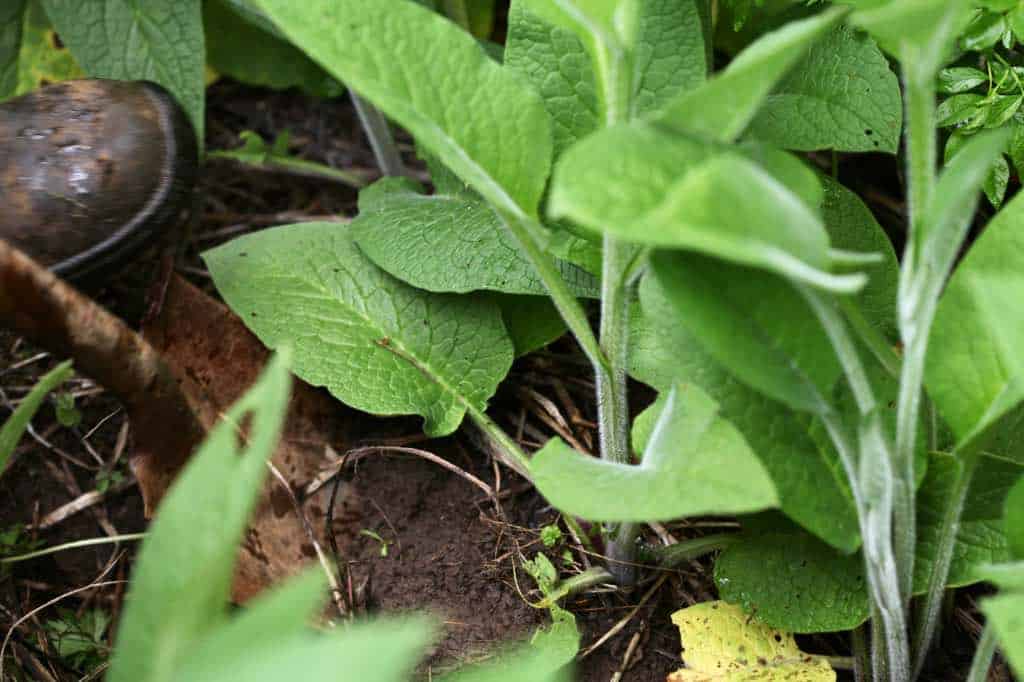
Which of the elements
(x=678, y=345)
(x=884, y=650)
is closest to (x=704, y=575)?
(x=884, y=650)

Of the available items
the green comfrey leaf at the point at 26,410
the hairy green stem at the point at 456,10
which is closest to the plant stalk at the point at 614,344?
the green comfrey leaf at the point at 26,410

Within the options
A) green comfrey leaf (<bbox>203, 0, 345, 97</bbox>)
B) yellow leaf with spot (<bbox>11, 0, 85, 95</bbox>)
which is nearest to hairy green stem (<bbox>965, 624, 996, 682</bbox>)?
green comfrey leaf (<bbox>203, 0, 345, 97</bbox>)

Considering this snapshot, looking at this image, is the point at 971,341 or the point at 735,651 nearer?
the point at 971,341

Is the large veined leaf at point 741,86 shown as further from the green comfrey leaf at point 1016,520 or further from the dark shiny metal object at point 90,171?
the dark shiny metal object at point 90,171

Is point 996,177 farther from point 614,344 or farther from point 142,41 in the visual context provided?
point 142,41

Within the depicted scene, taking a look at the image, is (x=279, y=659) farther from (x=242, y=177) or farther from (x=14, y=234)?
(x=242, y=177)

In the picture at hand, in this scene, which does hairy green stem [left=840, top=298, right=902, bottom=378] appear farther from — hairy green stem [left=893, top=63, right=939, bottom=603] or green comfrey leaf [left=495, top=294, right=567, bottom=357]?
green comfrey leaf [left=495, top=294, right=567, bottom=357]

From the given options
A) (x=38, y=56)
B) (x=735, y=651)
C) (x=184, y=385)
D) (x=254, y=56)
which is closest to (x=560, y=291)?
(x=735, y=651)
